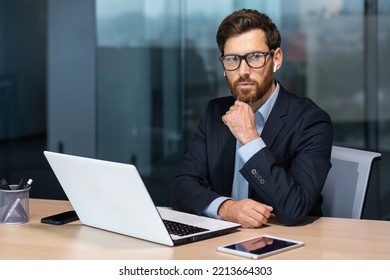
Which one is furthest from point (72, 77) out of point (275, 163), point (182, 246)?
point (182, 246)

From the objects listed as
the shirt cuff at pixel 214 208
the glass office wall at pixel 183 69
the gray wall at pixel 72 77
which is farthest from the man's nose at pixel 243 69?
the gray wall at pixel 72 77

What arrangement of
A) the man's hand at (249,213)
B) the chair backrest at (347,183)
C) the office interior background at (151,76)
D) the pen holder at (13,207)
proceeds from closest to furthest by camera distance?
the man's hand at (249,213) → the pen holder at (13,207) → the chair backrest at (347,183) → the office interior background at (151,76)

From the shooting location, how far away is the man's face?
2582 millimetres

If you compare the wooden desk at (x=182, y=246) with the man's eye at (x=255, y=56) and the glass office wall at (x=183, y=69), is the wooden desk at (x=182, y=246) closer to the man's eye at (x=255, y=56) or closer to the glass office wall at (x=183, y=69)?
the man's eye at (x=255, y=56)

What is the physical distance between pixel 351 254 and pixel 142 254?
57 centimetres

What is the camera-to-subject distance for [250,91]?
8.54 ft

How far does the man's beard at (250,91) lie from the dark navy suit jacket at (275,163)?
92 millimetres

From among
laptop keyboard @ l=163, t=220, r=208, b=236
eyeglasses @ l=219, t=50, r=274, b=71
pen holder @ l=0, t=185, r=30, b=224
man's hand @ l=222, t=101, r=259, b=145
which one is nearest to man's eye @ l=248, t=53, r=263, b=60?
eyeglasses @ l=219, t=50, r=274, b=71

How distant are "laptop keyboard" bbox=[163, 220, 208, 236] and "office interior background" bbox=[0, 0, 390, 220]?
10.0 feet

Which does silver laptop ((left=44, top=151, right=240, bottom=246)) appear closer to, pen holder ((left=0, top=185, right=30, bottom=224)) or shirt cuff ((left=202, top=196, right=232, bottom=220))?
shirt cuff ((left=202, top=196, right=232, bottom=220))

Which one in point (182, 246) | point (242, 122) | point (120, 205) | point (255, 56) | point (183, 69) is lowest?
point (182, 246)

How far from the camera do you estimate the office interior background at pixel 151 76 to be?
5.10m

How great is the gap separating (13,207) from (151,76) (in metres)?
3.14

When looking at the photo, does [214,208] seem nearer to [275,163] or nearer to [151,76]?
[275,163]
